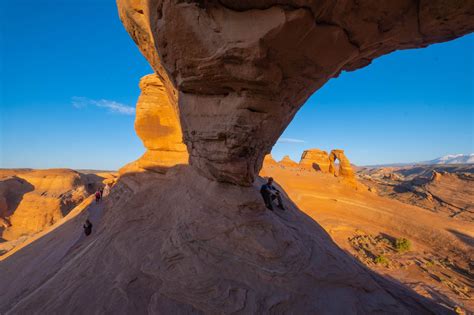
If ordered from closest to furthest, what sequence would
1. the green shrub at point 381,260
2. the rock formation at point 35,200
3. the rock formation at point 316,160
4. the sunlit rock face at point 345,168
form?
the green shrub at point 381,260
the rock formation at point 35,200
the sunlit rock face at point 345,168
the rock formation at point 316,160

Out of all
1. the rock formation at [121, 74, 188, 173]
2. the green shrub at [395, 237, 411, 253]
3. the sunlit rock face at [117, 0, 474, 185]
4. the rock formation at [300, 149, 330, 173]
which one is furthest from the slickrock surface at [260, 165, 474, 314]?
the rock formation at [300, 149, 330, 173]

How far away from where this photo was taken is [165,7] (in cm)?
383

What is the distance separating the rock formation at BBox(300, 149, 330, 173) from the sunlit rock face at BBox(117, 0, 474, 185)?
1205 inches

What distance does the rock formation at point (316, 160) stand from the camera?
112 feet

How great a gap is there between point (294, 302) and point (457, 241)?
592 inches

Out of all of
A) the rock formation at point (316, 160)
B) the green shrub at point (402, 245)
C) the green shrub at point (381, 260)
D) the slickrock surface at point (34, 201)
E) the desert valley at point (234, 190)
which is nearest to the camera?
the desert valley at point (234, 190)

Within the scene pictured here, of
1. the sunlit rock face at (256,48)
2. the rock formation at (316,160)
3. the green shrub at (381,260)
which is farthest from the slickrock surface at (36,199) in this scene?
the rock formation at (316,160)

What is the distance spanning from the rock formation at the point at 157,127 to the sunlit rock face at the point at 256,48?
5333 mm

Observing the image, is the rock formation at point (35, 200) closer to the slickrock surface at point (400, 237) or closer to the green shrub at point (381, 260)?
the slickrock surface at point (400, 237)

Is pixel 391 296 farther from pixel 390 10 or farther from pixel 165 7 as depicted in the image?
pixel 165 7

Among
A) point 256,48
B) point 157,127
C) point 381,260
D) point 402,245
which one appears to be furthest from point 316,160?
point 256,48

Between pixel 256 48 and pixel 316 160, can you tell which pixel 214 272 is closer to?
pixel 256 48

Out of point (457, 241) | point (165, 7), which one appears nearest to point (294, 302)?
point (165, 7)

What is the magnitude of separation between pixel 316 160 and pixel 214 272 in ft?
111
